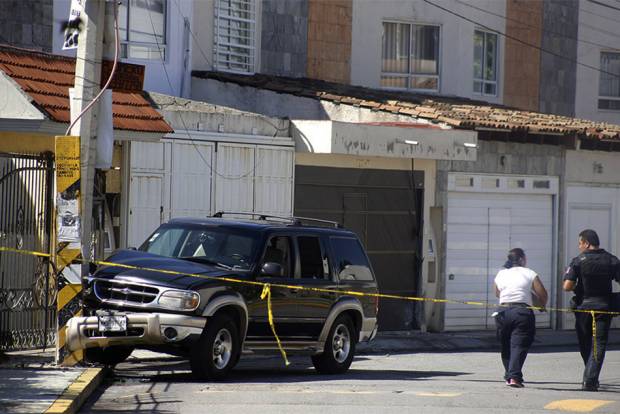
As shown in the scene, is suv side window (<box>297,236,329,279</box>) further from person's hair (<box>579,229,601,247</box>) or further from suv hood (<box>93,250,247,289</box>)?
person's hair (<box>579,229,601,247</box>)

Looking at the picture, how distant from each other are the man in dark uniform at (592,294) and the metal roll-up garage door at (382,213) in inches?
306

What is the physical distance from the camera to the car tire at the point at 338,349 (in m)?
15.9

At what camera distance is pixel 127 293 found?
1392 cm

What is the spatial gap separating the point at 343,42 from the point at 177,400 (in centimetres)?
1598

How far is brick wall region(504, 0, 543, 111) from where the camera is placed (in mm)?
30219

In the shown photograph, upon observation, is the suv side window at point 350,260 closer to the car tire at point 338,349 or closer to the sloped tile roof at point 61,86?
the car tire at point 338,349

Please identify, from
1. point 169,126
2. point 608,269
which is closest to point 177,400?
point 608,269

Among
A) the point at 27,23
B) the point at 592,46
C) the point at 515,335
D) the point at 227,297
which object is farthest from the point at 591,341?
the point at 592,46

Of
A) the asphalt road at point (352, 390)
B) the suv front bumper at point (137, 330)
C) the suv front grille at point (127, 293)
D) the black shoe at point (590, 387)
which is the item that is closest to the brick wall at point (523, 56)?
the asphalt road at point (352, 390)

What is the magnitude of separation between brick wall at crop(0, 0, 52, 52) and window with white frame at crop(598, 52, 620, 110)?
16.7 metres

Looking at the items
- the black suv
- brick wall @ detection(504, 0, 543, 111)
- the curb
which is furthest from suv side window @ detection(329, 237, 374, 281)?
brick wall @ detection(504, 0, 543, 111)

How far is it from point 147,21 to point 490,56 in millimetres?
10268

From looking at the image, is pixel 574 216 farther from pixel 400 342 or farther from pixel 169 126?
pixel 169 126

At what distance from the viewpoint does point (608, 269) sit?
15094 millimetres
